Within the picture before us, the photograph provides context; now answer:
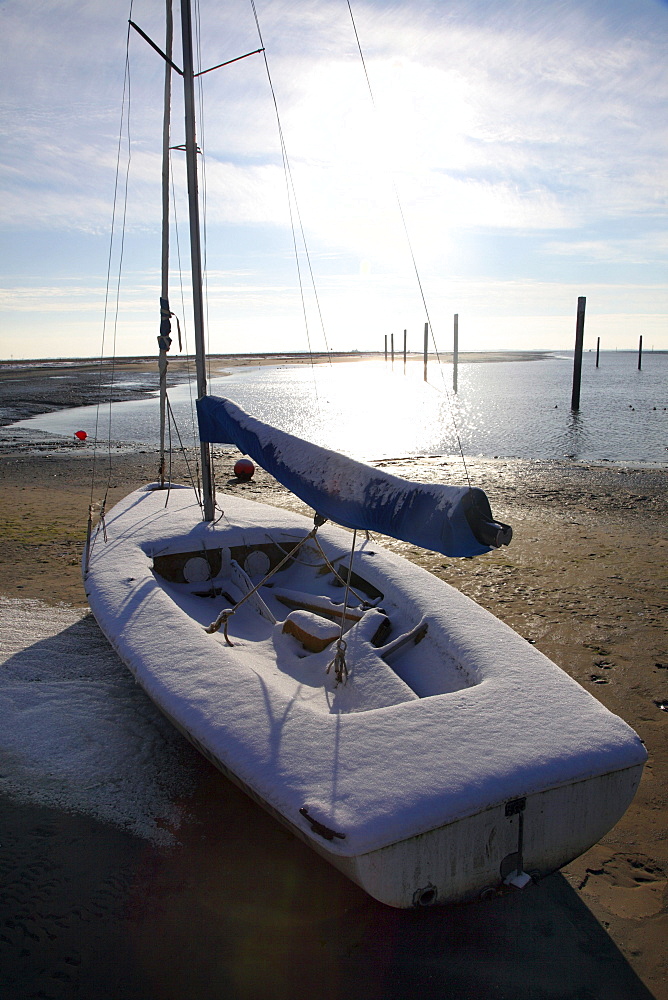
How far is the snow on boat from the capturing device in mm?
2387

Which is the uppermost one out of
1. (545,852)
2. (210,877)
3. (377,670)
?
(377,670)

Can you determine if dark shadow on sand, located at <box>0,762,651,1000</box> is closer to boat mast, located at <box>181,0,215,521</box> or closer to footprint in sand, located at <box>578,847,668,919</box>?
footprint in sand, located at <box>578,847,668,919</box>

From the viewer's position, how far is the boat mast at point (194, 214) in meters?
5.51

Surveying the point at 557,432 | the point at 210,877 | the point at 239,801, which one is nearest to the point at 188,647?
the point at 239,801

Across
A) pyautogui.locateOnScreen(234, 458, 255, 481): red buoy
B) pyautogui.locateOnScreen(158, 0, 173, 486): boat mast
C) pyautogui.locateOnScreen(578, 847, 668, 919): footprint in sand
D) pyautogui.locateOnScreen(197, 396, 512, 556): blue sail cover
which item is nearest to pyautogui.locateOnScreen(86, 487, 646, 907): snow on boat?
pyautogui.locateOnScreen(578, 847, 668, 919): footprint in sand

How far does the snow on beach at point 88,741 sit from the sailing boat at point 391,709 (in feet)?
2.28

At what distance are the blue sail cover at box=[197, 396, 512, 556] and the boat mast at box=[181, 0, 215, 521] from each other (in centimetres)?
168

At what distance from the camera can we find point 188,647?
3.69m

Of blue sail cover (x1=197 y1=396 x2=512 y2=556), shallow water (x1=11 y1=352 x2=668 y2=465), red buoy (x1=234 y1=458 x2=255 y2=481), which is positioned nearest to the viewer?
blue sail cover (x1=197 y1=396 x2=512 y2=556)

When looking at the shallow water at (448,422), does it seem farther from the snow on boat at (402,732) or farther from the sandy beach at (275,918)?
the sandy beach at (275,918)

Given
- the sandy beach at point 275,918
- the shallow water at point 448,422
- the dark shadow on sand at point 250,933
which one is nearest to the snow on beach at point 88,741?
the sandy beach at point 275,918

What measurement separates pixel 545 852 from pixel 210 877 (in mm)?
1582

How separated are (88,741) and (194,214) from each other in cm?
445

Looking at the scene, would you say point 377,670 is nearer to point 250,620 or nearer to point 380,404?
point 250,620
